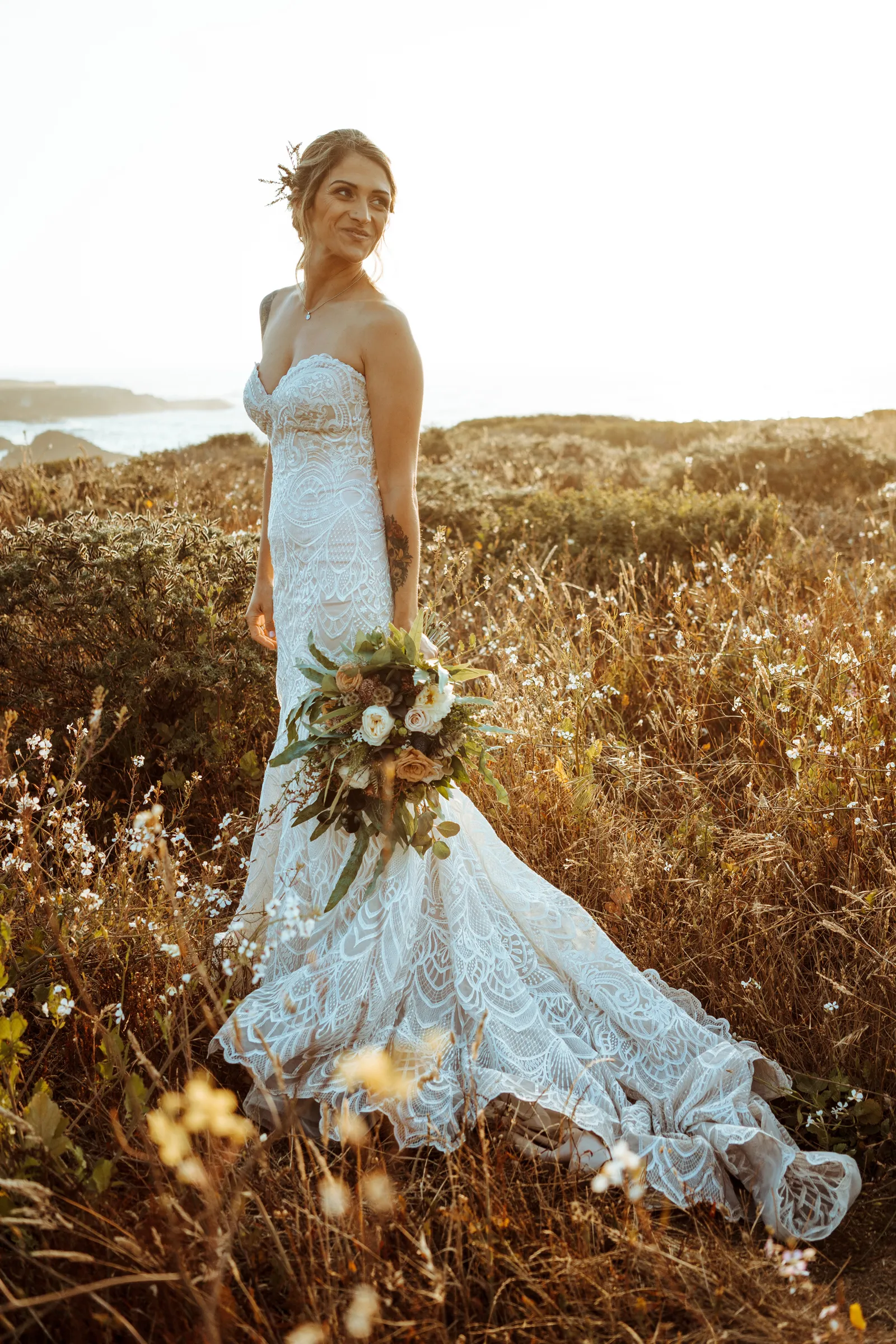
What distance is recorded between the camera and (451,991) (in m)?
2.73

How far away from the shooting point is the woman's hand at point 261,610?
356cm

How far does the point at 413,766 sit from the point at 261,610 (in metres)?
1.35

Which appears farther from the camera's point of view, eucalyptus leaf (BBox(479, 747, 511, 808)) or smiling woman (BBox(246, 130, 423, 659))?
smiling woman (BBox(246, 130, 423, 659))

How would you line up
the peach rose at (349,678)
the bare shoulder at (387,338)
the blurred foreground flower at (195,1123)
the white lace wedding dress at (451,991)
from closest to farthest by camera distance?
1. the blurred foreground flower at (195,1123)
2. the white lace wedding dress at (451,991)
3. the peach rose at (349,678)
4. the bare shoulder at (387,338)

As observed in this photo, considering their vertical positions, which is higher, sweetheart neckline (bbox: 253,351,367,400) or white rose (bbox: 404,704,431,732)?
sweetheart neckline (bbox: 253,351,367,400)

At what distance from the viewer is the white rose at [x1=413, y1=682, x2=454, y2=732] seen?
8.19 feet

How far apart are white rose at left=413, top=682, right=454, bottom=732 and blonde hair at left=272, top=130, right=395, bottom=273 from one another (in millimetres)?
1597

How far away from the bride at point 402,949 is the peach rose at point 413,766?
359 mm

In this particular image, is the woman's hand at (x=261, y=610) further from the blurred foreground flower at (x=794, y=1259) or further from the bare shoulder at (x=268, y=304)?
the blurred foreground flower at (x=794, y=1259)

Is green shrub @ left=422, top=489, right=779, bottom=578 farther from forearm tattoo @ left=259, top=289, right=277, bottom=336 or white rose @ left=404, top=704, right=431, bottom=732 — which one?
white rose @ left=404, top=704, right=431, bottom=732

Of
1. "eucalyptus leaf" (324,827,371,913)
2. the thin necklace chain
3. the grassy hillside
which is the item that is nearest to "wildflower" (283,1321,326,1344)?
the grassy hillside

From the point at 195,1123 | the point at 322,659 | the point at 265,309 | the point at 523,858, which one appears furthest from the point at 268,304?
the point at 195,1123

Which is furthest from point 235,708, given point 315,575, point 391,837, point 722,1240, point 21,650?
point 722,1240

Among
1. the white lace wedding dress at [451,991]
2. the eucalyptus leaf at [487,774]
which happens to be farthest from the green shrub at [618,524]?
the eucalyptus leaf at [487,774]
